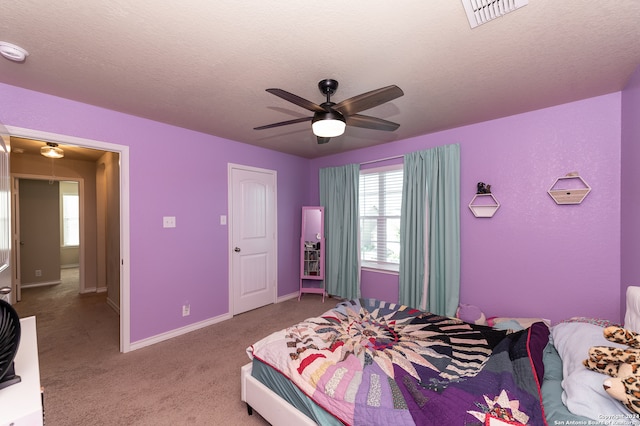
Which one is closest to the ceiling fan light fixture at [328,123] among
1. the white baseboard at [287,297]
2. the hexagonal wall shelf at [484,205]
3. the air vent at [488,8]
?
the air vent at [488,8]

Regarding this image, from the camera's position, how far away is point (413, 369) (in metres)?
1.59

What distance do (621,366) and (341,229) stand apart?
343 cm

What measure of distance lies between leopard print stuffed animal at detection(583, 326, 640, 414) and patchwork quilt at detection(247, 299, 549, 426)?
28cm

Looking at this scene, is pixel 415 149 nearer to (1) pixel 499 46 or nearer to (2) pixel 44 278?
(1) pixel 499 46

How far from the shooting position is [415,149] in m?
3.57

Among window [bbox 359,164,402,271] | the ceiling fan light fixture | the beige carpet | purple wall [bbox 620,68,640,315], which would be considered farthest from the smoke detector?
purple wall [bbox 620,68,640,315]

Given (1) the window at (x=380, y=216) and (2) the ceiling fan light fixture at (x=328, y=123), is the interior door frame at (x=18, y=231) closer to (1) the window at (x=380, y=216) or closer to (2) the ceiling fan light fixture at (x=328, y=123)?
(1) the window at (x=380, y=216)

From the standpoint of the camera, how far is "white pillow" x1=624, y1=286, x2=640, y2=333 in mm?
1515

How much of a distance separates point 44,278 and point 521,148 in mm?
8524

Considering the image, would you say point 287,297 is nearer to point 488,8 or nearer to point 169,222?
point 169,222

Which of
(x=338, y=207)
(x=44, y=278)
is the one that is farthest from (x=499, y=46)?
(x=44, y=278)

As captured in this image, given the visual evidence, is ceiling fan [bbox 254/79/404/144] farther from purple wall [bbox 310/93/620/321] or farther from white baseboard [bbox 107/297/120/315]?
white baseboard [bbox 107/297/120/315]

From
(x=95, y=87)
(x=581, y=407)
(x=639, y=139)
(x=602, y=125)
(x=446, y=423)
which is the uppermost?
(x=95, y=87)

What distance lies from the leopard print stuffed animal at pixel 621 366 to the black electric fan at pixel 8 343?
2.17 metres
